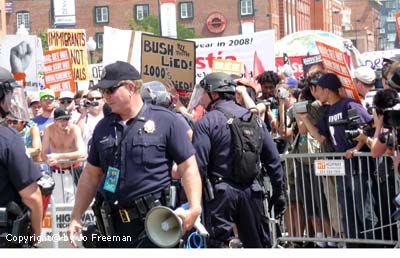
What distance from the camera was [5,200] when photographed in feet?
18.5

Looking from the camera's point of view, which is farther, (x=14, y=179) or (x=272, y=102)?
(x=272, y=102)

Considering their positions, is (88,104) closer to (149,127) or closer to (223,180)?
(223,180)

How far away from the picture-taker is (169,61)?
1208 cm

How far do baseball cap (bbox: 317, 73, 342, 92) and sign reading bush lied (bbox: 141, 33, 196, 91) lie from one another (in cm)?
266

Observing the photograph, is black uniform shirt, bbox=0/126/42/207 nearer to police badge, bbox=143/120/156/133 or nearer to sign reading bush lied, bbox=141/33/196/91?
police badge, bbox=143/120/156/133

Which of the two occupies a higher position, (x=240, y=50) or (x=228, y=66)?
(x=240, y=50)

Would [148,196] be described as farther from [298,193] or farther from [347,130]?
[298,193]

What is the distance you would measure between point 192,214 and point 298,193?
424cm

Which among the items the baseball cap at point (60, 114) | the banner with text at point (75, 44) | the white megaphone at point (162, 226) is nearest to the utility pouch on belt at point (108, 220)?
the white megaphone at point (162, 226)

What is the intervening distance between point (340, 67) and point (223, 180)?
221 cm

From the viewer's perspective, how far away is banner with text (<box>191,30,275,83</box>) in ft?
55.5

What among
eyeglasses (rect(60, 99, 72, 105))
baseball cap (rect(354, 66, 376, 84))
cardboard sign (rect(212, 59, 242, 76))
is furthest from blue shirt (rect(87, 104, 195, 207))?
cardboard sign (rect(212, 59, 242, 76))

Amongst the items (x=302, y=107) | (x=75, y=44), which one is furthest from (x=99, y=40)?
(x=302, y=107)

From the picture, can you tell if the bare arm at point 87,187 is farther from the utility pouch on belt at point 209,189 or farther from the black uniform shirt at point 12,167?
the utility pouch on belt at point 209,189
